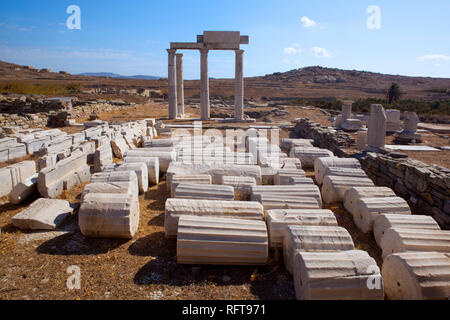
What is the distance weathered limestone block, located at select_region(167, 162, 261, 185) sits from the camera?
7.20 metres

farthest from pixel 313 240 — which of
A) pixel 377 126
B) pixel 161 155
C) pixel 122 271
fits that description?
pixel 377 126

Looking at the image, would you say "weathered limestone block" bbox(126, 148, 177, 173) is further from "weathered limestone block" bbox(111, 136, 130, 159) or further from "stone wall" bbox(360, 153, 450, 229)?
"stone wall" bbox(360, 153, 450, 229)

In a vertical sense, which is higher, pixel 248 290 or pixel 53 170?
pixel 53 170

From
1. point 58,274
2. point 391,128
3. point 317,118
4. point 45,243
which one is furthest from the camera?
point 317,118

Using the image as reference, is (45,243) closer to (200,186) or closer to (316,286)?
(200,186)

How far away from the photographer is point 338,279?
3.41m

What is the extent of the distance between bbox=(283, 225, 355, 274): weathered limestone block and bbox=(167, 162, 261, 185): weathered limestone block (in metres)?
2.97

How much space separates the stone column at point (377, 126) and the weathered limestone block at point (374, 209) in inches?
236

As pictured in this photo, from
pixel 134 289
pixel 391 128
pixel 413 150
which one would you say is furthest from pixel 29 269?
pixel 391 128

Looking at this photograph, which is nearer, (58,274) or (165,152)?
(58,274)

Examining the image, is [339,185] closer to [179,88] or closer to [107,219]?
[107,219]

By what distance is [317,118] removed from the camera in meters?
22.7

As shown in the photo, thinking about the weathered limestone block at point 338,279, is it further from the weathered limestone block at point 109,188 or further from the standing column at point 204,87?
the standing column at point 204,87

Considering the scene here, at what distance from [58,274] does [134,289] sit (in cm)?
111
